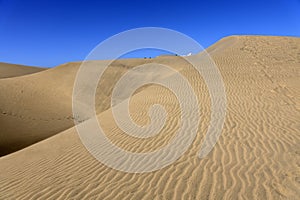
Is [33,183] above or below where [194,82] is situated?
below

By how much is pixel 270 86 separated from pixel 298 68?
4.41 meters

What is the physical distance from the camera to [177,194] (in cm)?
409

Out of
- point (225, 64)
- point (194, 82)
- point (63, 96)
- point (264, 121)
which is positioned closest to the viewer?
point (264, 121)

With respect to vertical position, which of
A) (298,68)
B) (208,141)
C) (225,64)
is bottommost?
(208,141)

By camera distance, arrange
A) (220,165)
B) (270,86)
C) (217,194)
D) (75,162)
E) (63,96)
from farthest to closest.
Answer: (63,96) < (270,86) < (75,162) < (220,165) < (217,194)

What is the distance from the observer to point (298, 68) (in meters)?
A: 14.5

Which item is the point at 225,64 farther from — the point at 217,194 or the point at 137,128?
the point at 217,194

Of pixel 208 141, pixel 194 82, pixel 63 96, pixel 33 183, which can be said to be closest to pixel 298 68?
pixel 194 82

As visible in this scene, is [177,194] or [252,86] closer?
[177,194]

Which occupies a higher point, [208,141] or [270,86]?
[270,86]

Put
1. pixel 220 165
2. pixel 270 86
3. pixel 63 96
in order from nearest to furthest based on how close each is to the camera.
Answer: pixel 220 165
pixel 270 86
pixel 63 96

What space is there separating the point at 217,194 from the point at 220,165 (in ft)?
3.45

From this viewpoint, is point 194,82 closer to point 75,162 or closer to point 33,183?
point 75,162

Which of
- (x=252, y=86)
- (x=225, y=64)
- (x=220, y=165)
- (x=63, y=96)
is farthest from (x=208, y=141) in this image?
(x=63, y=96)
